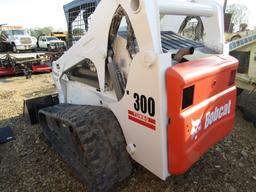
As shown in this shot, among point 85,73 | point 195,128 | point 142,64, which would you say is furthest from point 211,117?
point 85,73

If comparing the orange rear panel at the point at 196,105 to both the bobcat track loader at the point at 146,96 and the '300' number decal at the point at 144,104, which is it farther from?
the '300' number decal at the point at 144,104

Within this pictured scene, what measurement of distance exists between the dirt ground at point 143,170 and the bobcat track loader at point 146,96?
0.28 m

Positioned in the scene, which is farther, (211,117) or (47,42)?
(47,42)

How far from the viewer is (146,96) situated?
178cm

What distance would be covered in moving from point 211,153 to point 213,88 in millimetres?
1221

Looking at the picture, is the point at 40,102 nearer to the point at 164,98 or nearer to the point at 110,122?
the point at 110,122

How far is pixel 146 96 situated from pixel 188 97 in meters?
0.34

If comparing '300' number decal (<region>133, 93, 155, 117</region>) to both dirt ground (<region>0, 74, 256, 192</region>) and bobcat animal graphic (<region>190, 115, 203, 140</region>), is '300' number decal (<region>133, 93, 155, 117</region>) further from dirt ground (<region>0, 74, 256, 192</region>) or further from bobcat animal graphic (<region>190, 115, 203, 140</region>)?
dirt ground (<region>0, 74, 256, 192</region>)

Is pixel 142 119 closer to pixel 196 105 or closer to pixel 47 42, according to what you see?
pixel 196 105

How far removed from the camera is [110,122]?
7.09 ft

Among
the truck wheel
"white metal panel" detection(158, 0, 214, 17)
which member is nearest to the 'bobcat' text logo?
the truck wheel

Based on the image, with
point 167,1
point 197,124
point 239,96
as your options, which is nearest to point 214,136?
point 197,124

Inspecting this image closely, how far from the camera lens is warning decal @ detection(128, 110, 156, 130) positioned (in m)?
1.80

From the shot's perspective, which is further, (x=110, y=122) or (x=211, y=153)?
(x=211, y=153)
